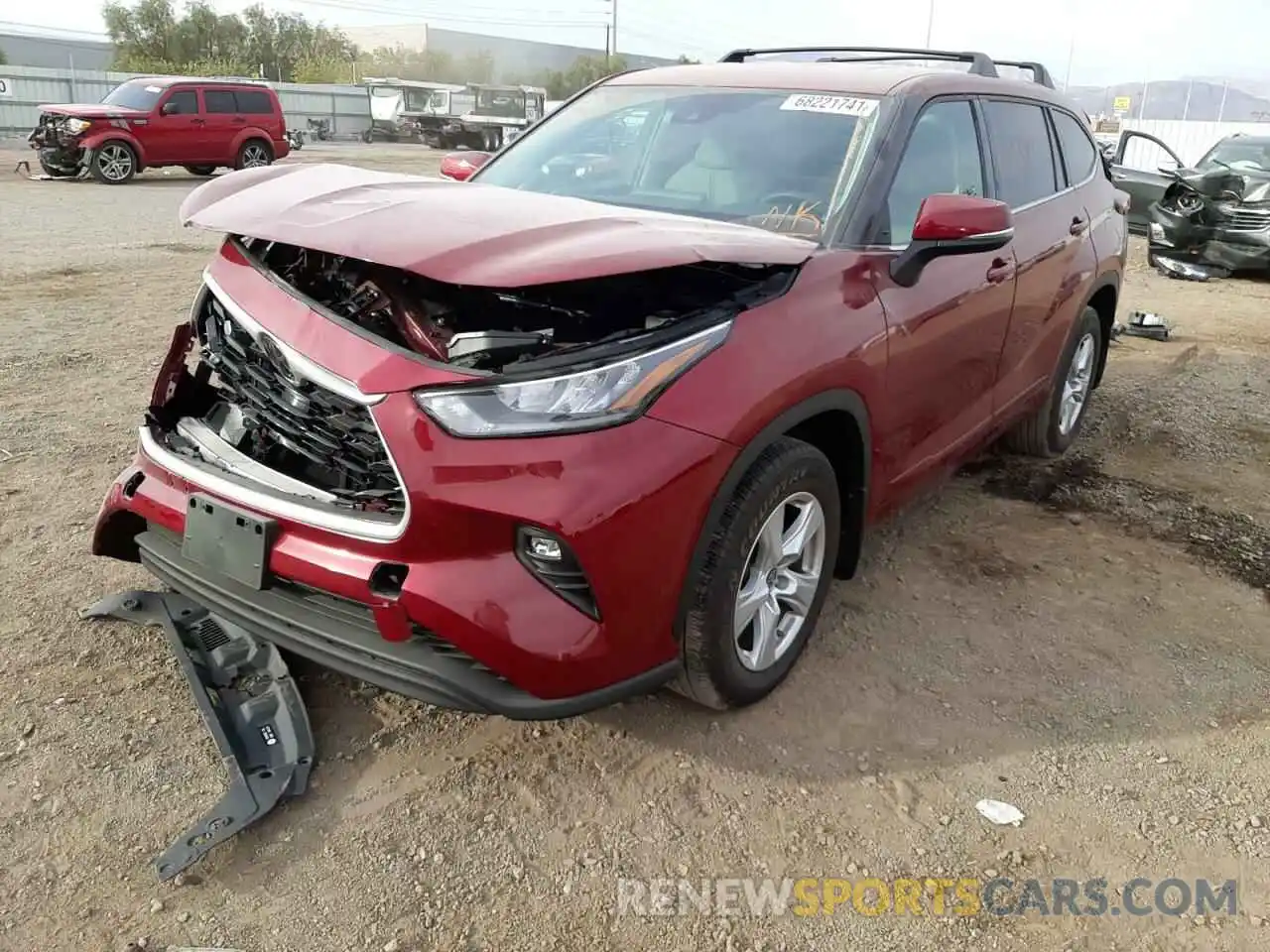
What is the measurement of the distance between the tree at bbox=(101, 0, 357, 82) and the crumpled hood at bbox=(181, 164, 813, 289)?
60.7m

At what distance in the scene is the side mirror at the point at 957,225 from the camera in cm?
288

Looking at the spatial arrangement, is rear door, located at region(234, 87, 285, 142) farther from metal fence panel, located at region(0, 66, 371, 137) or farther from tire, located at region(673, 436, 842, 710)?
tire, located at region(673, 436, 842, 710)

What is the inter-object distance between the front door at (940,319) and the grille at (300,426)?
155 centimetres

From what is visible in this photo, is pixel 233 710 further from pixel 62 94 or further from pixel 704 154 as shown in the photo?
pixel 62 94

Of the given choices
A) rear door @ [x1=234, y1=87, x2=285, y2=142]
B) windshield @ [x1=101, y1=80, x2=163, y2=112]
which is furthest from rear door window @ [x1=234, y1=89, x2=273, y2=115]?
windshield @ [x1=101, y1=80, x2=163, y2=112]

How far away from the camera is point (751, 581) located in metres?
2.72

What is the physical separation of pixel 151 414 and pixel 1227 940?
2992mm

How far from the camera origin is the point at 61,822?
7.80 feet

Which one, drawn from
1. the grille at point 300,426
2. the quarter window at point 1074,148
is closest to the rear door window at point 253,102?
the quarter window at point 1074,148

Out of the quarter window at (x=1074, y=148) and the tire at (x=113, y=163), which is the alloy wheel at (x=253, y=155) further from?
the quarter window at (x=1074, y=148)

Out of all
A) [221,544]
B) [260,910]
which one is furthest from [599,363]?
[260,910]

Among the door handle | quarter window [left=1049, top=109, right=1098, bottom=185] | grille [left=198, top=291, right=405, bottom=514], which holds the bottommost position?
grille [left=198, top=291, right=405, bottom=514]

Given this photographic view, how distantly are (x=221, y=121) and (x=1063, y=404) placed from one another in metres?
18.6

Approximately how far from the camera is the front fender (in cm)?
1731
